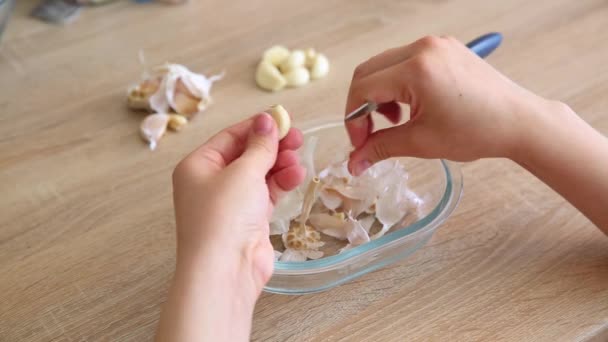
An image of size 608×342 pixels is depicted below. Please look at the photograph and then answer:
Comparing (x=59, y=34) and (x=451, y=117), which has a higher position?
(x=451, y=117)

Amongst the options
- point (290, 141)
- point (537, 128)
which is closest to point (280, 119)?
point (290, 141)

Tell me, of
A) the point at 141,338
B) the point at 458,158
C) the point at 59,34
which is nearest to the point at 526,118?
the point at 458,158

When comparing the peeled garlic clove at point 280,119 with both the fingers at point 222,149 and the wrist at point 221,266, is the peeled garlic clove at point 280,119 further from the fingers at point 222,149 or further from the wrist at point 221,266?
the wrist at point 221,266

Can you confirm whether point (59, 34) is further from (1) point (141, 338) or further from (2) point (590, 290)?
(2) point (590, 290)

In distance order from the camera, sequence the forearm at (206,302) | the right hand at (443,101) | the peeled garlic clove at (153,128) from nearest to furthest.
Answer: the forearm at (206,302)
the right hand at (443,101)
the peeled garlic clove at (153,128)

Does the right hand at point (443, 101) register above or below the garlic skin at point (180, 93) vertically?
above

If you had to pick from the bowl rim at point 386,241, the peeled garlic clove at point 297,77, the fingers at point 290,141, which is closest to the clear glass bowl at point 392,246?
the bowl rim at point 386,241
